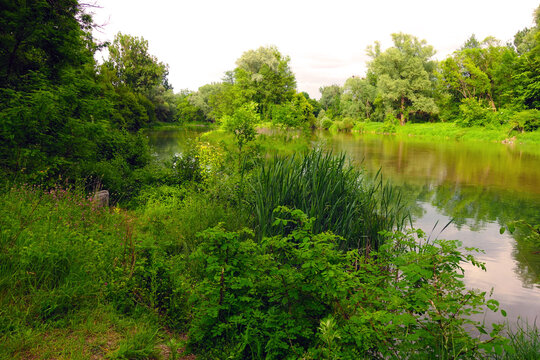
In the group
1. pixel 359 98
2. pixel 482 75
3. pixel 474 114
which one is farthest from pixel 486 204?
pixel 359 98

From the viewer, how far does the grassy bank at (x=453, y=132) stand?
2892 cm

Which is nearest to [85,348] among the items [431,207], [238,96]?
[431,207]

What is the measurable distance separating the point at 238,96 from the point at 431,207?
24.8 meters

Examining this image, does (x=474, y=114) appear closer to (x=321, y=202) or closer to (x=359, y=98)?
(x=359, y=98)

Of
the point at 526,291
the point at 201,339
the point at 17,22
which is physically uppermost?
the point at 17,22

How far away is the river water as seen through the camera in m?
5.60

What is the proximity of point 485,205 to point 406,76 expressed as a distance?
40.3 m

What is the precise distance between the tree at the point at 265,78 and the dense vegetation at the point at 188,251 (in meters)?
22.9

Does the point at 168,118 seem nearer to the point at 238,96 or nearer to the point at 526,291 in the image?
the point at 238,96

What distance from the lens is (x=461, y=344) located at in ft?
7.96

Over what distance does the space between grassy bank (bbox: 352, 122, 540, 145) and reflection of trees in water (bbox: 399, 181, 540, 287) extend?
19.9 m

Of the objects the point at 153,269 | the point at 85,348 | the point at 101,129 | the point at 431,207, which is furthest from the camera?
the point at 431,207

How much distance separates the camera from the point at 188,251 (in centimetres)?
482

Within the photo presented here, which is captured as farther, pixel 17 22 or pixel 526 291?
pixel 17 22
